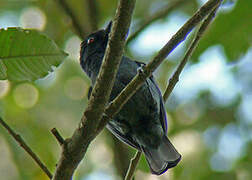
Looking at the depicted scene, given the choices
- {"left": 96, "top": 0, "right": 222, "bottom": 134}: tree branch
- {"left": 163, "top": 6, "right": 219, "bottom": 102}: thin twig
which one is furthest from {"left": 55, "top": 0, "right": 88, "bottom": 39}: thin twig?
{"left": 96, "top": 0, "right": 222, "bottom": 134}: tree branch

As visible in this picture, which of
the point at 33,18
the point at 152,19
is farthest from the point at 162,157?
the point at 33,18

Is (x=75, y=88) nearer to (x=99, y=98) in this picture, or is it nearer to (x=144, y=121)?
(x=144, y=121)

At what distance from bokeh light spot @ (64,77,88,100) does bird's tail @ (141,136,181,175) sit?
7.91ft

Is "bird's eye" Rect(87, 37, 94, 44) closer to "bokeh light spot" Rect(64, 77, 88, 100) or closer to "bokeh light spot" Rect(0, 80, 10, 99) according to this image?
"bokeh light spot" Rect(0, 80, 10, 99)

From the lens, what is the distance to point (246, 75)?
6.39 meters

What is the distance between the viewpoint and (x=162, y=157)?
3844 millimetres

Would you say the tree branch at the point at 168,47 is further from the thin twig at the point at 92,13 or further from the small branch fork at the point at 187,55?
the thin twig at the point at 92,13

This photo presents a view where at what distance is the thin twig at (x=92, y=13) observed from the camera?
209 inches

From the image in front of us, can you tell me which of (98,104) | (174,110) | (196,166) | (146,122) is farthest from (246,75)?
(98,104)

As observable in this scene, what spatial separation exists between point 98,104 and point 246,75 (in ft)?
14.1

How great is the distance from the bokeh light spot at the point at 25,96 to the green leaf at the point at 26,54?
276 cm

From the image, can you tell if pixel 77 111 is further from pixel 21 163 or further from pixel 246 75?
pixel 246 75

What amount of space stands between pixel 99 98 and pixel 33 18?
3.89 meters

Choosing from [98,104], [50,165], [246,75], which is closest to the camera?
[98,104]
